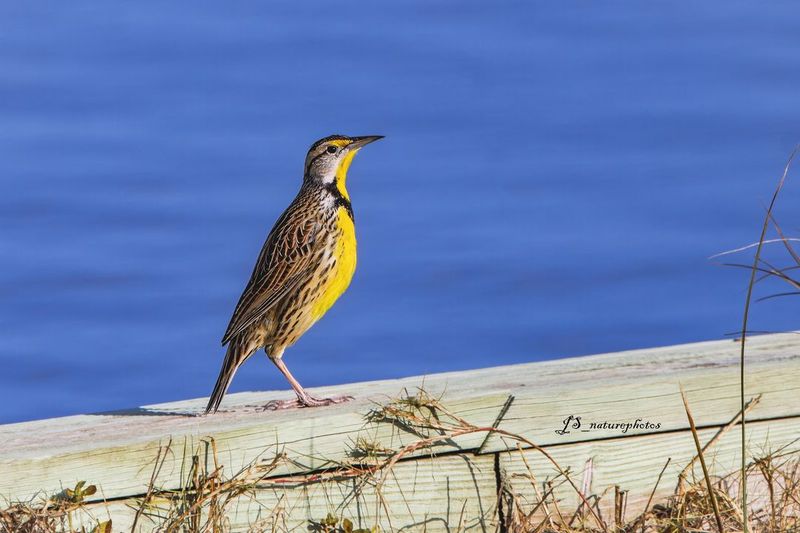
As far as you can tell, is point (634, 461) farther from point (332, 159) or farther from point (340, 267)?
point (332, 159)

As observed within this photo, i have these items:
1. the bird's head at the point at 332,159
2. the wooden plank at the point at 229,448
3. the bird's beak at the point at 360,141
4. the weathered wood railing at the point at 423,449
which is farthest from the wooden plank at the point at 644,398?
the bird's beak at the point at 360,141

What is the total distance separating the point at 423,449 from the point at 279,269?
152 cm

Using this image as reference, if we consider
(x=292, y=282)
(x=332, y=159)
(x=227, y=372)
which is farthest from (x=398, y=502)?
(x=332, y=159)

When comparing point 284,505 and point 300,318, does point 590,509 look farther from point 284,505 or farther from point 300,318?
point 300,318

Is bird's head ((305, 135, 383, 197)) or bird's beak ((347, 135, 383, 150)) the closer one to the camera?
bird's head ((305, 135, 383, 197))

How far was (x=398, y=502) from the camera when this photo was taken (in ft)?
13.0

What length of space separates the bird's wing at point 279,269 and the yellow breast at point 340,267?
87mm

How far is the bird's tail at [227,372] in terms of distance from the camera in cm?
453

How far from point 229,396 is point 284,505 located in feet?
3.70

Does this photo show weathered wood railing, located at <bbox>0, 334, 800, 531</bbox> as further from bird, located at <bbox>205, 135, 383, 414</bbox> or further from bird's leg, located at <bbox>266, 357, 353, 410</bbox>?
bird, located at <bbox>205, 135, 383, 414</bbox>

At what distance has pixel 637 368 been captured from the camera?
438 cm

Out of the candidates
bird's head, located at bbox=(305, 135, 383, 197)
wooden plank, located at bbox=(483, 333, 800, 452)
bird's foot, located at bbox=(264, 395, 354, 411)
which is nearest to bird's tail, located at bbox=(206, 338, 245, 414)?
bird's foot, located at bbox=(264, 395, 354, 411)

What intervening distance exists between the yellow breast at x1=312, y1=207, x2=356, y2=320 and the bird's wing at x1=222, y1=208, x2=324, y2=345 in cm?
9

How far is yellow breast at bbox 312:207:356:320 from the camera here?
17.4 ft
